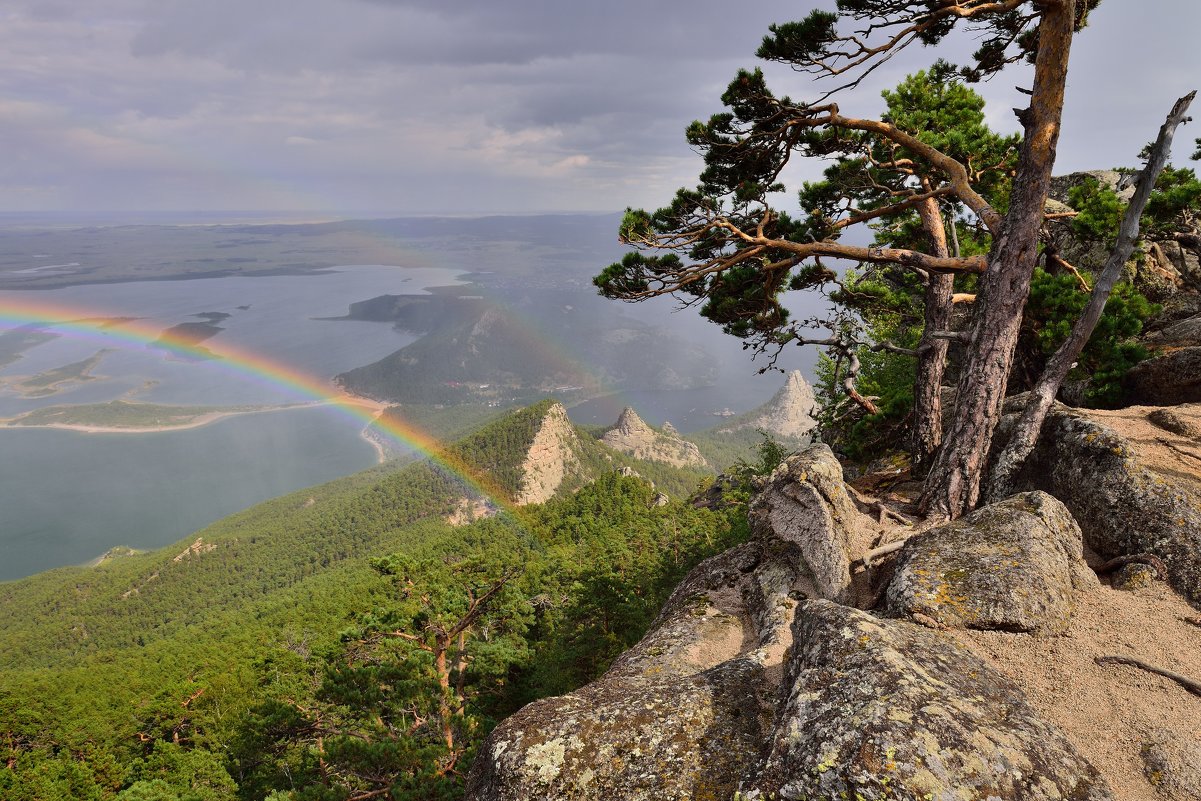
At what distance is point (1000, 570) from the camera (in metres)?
5.60

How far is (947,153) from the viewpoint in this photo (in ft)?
33.3

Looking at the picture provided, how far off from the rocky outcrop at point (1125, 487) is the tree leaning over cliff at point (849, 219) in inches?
34.0

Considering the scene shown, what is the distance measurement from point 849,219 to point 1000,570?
6.63m

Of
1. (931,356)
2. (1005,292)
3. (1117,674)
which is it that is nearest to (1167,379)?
(931,356)

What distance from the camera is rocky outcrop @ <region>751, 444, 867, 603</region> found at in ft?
24.1

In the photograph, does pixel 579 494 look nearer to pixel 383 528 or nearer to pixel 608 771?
pixel 383 528

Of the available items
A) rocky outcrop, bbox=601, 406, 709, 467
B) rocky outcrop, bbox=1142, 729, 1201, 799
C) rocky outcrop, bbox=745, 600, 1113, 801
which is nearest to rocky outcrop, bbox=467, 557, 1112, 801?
rocky outcrop, bbox=745, 600, 1113, 801

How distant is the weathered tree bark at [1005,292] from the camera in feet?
25.1

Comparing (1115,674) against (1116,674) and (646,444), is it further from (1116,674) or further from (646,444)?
(646,444)

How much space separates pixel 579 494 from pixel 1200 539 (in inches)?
3487

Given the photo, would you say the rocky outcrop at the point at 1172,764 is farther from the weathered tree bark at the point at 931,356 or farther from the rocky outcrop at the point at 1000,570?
the weathered tree bark at the point at 931,356

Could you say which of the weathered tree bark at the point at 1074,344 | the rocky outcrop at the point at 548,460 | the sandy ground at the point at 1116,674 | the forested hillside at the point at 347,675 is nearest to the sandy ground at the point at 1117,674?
the sandy ground at the point at 1116,674

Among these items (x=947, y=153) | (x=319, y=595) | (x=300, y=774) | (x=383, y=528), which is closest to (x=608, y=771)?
(x=947, y=153)

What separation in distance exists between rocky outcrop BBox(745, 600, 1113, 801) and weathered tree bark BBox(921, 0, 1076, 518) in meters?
4.75
